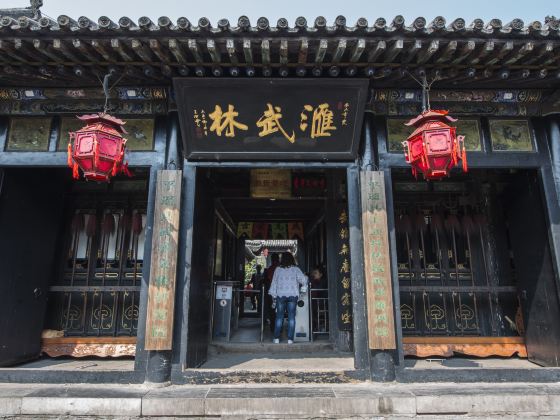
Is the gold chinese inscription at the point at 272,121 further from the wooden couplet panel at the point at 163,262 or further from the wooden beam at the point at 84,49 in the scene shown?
the wooden beam at the point at 84,49

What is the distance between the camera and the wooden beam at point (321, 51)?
13.9ft

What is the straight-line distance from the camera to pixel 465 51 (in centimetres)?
437

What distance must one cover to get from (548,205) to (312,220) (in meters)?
6.43

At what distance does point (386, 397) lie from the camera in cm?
411

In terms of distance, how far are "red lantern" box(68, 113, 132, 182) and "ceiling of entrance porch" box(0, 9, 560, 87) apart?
95cm

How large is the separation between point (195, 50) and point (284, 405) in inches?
176

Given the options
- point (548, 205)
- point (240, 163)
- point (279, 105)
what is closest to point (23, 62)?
point (240, 163)

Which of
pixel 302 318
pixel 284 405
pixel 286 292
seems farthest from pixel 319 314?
pixel 284 405

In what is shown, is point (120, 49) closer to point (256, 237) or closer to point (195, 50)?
point (195, 50)

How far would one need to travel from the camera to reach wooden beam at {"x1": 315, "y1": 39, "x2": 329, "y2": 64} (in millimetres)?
4227

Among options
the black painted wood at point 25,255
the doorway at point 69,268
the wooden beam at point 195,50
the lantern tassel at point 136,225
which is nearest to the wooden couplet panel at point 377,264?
the wooden beam at point 195,50

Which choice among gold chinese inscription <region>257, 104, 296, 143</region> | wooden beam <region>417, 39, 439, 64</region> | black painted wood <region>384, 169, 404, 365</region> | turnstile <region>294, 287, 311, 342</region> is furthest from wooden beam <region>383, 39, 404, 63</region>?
turnstile <region>294, 287, 311, 342</region>

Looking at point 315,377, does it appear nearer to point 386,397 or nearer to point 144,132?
point 386,397

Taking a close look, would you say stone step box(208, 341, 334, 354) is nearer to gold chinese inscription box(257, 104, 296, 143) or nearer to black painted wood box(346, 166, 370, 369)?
black painted wood box(346, 166, 370, 369)
